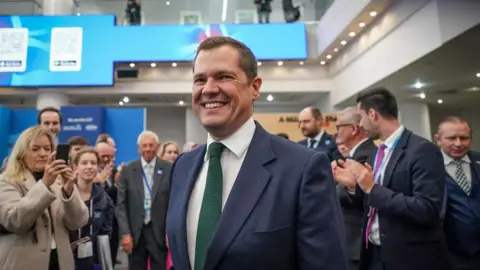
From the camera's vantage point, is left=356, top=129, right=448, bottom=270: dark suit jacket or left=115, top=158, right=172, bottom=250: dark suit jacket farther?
left=115, top=158, right=172, bottom=250: dark suit jacket

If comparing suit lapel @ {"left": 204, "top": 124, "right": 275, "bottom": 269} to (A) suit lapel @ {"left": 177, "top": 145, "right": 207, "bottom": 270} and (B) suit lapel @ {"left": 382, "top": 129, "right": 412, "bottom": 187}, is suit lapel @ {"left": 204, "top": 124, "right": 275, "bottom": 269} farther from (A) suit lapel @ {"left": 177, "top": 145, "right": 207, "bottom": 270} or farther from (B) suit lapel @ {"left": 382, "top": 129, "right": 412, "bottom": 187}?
(B) suit lapel @ {"left": 382, "top": 129, "right": 412, "bottom": 187}

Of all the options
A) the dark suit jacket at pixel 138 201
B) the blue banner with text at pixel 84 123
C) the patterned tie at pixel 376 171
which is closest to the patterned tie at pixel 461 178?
the patterned tie at pixel 376 171

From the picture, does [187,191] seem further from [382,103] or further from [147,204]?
[147,204]

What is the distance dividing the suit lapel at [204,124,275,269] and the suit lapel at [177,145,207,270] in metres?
0.14

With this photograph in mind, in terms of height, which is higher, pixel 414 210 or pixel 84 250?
pixel 414 210

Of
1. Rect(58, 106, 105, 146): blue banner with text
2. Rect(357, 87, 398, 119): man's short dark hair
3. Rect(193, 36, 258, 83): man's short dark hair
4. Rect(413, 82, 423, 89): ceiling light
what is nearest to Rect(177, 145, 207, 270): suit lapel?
Rect(193, 36, 258, 83): man's short dark hair

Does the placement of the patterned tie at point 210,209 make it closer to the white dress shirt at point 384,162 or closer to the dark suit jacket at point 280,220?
the dark suit jacket at point 280,220

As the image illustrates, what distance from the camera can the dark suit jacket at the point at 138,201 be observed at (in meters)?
3.42

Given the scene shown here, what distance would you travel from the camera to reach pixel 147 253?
3.46 meters

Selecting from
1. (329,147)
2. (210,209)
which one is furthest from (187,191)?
(329,147)

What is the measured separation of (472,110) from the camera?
12.1 metres

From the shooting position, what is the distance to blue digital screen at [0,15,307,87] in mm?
10633

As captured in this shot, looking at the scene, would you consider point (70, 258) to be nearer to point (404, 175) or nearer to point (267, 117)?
point (404, 175)

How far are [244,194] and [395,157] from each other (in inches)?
49.3
